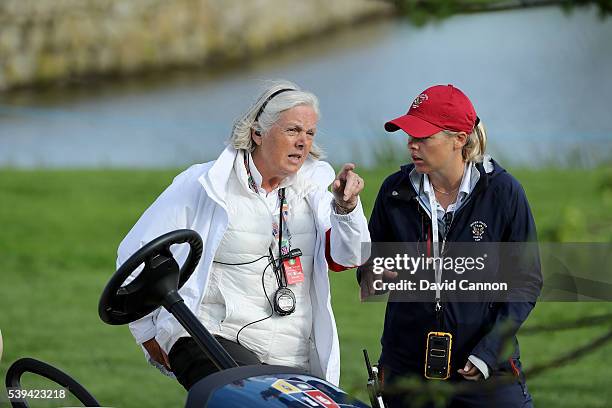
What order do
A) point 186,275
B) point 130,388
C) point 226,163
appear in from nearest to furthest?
1. point 186,275
2. point 226,163
3. point 130,388

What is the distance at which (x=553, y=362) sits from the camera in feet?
4.69

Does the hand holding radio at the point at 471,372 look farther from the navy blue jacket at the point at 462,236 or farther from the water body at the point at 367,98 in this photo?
the water body at the point at 367,98

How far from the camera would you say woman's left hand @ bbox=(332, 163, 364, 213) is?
9.91ft

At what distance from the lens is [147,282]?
2.65 metres

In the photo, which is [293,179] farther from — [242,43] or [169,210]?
[242,43]

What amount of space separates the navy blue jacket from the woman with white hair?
129 millimetres

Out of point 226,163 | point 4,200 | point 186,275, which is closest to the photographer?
point 186,275

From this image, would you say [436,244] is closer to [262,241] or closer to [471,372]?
[471,372]

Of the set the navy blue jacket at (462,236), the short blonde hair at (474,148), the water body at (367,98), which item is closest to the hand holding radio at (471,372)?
the navy blue jacket at (462,236)

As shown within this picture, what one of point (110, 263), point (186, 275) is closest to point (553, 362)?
point (186, 275)

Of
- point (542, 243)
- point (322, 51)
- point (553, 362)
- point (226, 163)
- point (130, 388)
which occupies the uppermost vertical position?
point (322, 51)

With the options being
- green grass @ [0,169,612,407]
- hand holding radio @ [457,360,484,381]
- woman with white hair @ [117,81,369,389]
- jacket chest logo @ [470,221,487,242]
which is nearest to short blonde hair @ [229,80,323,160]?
woman with white hair @ [117,81,369,389]

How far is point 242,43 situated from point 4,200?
9.00 ft

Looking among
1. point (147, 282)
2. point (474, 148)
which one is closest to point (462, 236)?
point (474, 148)
